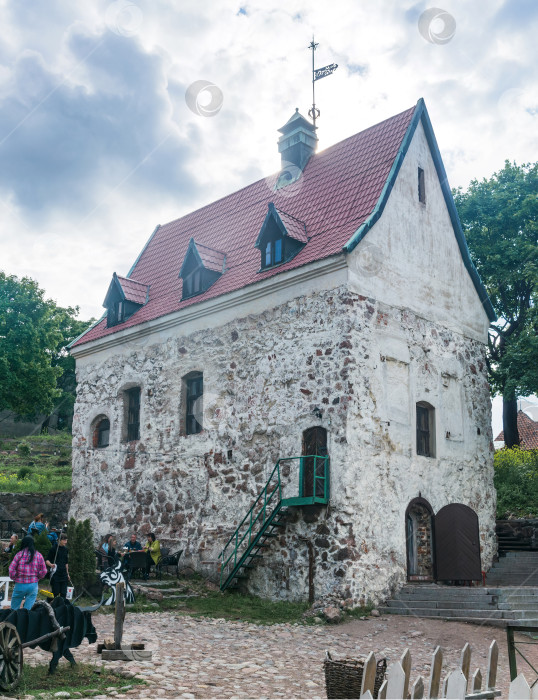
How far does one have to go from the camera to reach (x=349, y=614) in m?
14.4

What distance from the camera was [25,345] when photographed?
116 ft

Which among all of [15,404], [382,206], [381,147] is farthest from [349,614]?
[15,404]

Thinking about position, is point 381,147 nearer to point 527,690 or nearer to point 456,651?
point 456,651

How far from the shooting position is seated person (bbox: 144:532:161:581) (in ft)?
57.6

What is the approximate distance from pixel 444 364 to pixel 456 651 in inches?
335

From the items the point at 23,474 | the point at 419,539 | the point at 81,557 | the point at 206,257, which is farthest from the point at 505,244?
the point at 23,474

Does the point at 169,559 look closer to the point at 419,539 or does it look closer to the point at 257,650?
the point at 419,539

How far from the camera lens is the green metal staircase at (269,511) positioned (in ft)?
50.9

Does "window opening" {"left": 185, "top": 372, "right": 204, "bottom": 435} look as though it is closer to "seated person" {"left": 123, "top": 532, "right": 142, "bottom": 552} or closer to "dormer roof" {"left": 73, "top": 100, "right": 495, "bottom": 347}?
"dormer roof" {"left": 73, "top": 100, "right": 495, "bottom": 347}

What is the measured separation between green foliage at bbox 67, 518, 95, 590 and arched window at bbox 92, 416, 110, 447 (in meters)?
6.64

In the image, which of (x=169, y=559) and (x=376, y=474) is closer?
(x=376, y=474)

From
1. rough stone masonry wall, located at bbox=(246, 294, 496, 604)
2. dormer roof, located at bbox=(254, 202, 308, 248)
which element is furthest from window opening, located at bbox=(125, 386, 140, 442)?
rough stone masonry wall, located at bbox=(246, 294, 496, 604)

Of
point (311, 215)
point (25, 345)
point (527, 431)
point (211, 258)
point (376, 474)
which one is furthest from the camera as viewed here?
point (527, 431)

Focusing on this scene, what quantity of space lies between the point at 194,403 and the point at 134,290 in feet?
17.3
